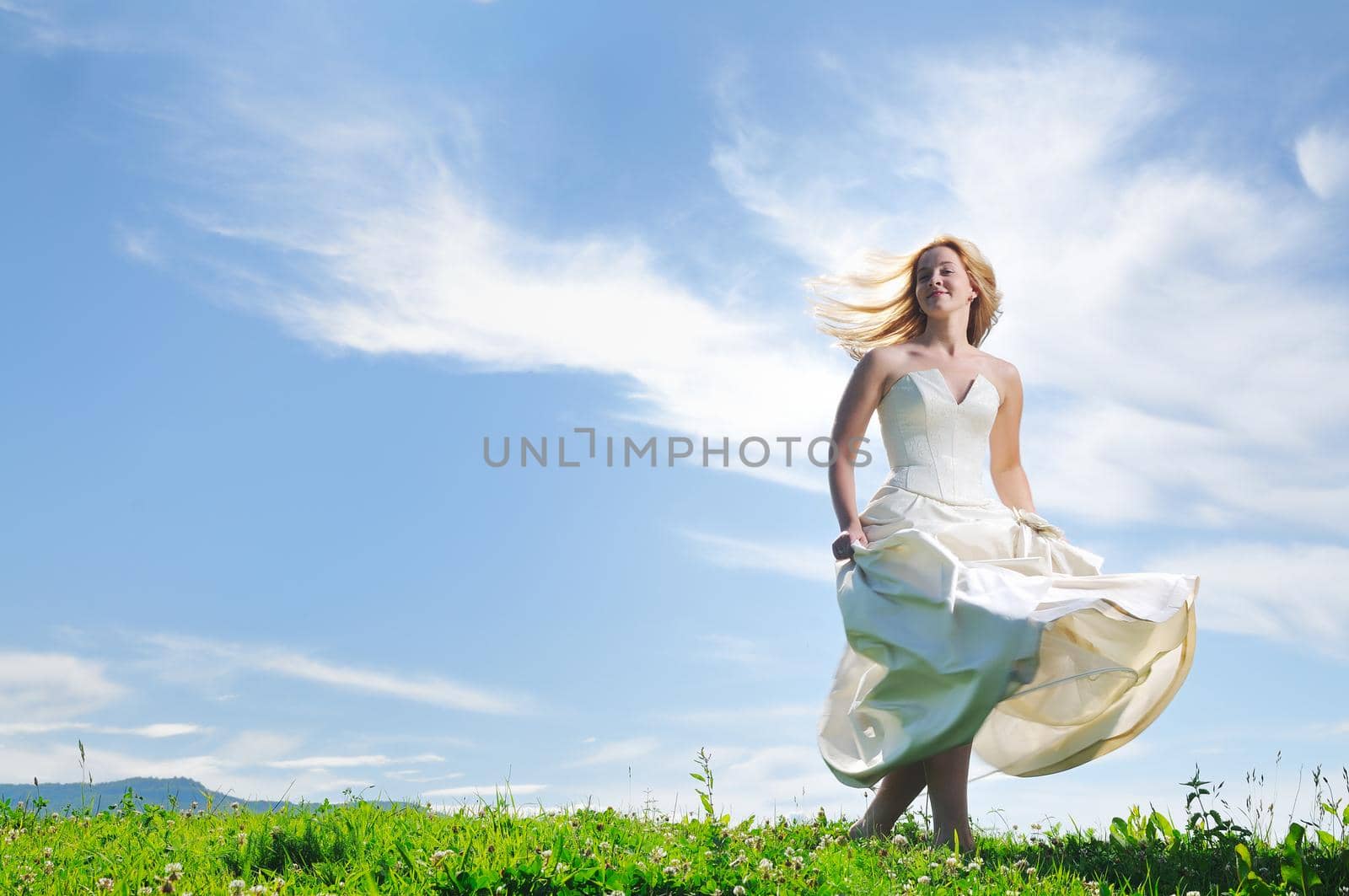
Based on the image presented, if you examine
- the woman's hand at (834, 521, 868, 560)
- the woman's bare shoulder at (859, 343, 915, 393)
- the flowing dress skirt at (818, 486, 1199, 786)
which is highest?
the woman's bare shoulder at (859, 343, 915, 393)

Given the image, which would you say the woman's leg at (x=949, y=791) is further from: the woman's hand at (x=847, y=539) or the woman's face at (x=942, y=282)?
the woman's face at (x=942, y=282)

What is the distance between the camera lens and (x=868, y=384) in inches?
295

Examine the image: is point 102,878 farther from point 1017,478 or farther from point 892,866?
point 1017,478

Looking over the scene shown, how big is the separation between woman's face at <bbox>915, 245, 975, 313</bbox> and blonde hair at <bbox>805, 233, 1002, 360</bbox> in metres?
0.12

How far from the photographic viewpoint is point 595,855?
199 inches

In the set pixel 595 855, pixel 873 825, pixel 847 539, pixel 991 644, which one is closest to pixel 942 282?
pixel 847 539

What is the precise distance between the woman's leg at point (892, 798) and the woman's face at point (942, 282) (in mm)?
3153

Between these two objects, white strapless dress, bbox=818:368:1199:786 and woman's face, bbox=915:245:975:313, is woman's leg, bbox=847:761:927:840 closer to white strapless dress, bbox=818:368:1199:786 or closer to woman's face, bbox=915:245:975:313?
white strapless dress, bbox=818:368:1199:786

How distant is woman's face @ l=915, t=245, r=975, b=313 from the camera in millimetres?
7828

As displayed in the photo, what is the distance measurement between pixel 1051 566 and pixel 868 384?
65.5 inches

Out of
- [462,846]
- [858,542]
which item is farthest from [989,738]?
[462,846]

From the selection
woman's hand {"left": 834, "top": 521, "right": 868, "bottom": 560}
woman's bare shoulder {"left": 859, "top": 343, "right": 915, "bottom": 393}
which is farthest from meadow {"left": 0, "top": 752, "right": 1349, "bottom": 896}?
woman's bare shoulder {"left": 859, "top": 343, "right": 915, "bottom": 393}

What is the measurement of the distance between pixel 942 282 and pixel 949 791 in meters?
3.46

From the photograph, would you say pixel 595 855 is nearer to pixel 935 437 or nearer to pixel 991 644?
pixel 991 644
